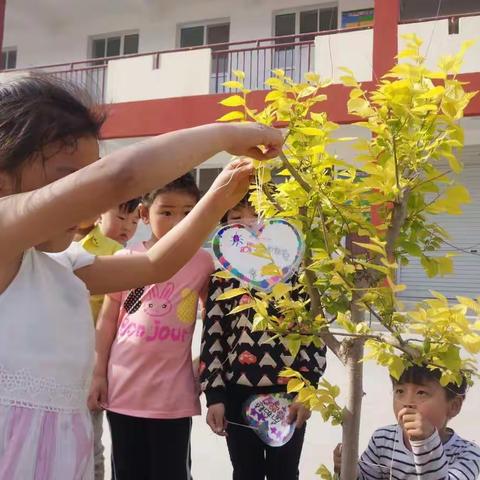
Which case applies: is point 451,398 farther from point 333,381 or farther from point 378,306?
point 333,381

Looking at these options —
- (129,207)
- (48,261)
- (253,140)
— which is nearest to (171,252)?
(48,261)

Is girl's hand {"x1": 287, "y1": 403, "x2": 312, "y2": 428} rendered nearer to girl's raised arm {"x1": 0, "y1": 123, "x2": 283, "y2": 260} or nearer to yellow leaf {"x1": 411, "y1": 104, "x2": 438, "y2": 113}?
yellow leaf {"x1": 411, "y1": 104, "x2": 438, "y2": 113}

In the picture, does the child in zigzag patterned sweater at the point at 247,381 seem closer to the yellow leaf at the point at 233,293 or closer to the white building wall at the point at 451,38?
the yellow leaf at the point at 233,293

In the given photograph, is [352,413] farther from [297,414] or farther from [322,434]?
[322,434]

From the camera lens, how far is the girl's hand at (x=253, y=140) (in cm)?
81

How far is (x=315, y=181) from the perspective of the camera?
3.61 feet

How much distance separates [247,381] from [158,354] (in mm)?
290

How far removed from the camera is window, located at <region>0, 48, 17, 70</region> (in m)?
10.3

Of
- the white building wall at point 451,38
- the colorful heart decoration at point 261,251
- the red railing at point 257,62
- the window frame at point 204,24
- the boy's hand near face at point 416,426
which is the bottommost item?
the boy's hand near face at point 416,426

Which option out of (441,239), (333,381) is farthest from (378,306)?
(333,381)

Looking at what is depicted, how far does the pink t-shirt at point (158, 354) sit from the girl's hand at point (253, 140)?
828 millimetres

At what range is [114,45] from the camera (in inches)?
381

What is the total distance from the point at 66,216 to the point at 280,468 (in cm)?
122

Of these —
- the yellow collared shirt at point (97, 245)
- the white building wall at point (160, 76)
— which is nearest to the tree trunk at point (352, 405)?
the yellow collared shirt at point (97, 245)
